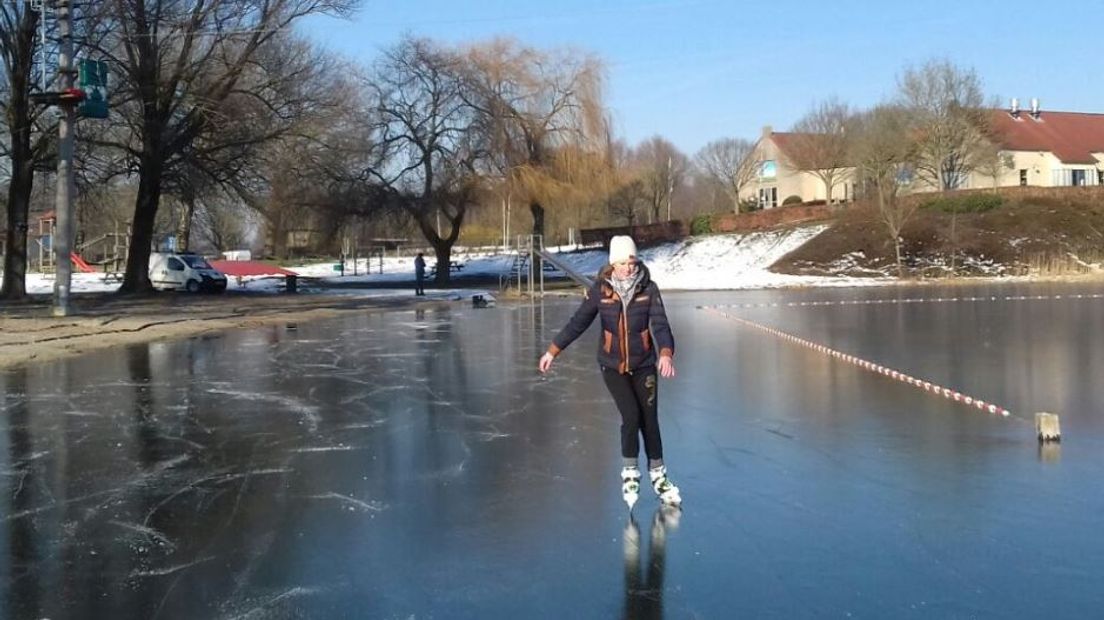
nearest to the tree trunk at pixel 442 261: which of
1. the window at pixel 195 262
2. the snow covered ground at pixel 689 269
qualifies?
the snow covered ground at pixel 689 269

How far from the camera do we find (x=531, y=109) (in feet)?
155

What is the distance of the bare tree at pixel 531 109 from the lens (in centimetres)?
4638

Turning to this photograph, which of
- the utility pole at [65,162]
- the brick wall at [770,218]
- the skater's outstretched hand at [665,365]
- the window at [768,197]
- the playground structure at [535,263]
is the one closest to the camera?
the skater's outstretched hand at [665,365]

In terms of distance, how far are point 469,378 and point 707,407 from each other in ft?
13.2

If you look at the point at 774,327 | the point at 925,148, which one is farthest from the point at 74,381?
the point at 925,148

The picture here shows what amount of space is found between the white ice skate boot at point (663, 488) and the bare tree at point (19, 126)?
31692 millimetres

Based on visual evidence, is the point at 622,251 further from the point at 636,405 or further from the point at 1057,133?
the point at 1057,133

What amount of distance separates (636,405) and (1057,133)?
8228 centimetres

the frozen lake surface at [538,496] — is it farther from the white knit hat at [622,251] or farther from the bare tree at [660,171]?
the bare tree at [660,171]

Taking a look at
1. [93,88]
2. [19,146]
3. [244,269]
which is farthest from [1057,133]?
[93,88]

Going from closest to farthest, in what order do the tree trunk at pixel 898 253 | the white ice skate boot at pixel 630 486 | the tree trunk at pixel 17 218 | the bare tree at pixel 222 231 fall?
the white ice skate boot at pixel 630 486, the tree trunk at pixel 17 218, the tree trunk at pixel 898 253, the bare tree at pixel 222 231

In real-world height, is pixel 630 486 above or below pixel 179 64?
below

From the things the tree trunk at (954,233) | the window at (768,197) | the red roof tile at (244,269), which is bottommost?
the red roof tile at (244,269)

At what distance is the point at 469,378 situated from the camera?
45.4 feet
